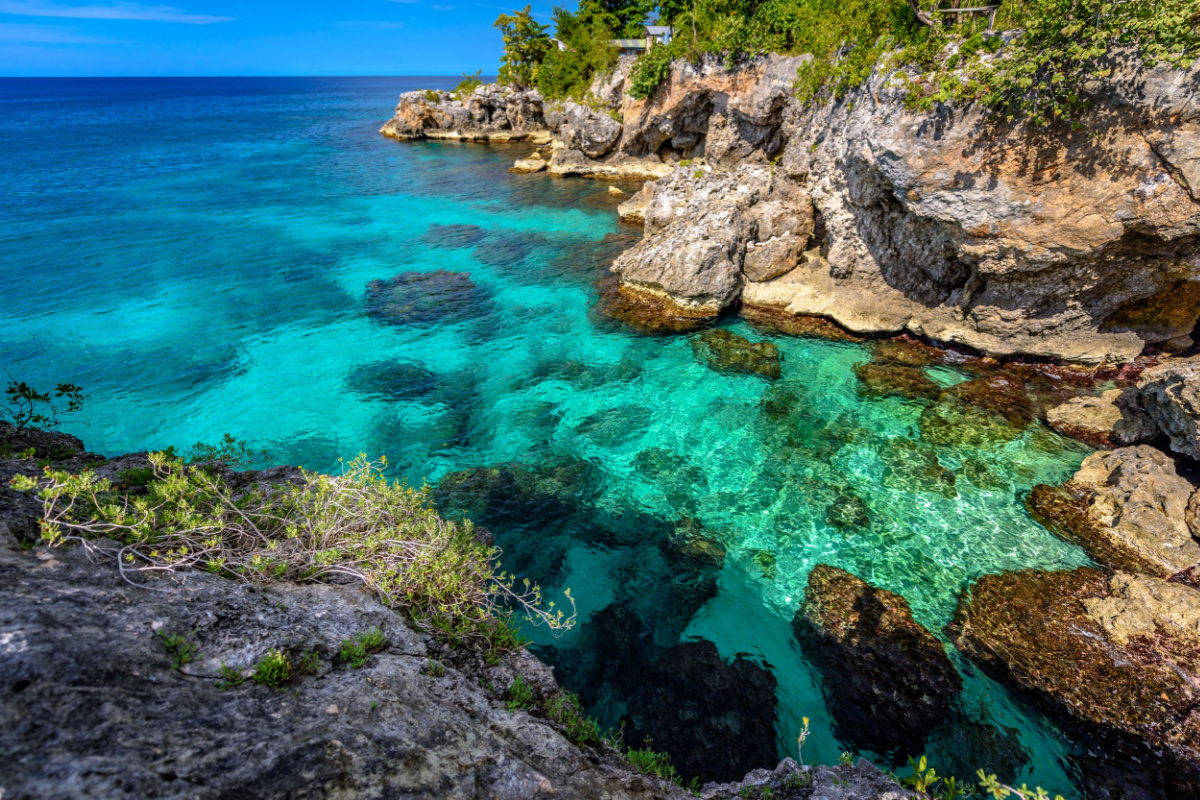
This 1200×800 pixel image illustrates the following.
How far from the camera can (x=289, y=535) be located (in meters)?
6.01

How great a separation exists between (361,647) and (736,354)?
570 inches

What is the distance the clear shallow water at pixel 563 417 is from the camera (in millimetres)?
9461

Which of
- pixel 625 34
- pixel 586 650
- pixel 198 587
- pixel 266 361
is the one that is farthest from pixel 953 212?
pixel 625 34

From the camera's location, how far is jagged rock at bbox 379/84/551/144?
5900 cm

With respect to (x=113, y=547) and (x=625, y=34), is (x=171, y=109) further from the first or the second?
(x=113, y=547)

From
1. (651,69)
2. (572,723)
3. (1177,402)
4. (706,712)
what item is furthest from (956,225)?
(651,69)

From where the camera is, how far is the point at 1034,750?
7.44m

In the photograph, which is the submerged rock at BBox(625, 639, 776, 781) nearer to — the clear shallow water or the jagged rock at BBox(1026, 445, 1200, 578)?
the clear shallow water

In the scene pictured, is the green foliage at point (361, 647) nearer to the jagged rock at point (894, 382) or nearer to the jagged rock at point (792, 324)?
the jagged rock at point (894, 382)

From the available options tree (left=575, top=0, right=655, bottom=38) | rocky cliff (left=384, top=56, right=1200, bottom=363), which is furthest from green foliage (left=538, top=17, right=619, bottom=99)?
rocky cliff (left=384, top=56, right=1200, bottom=363)

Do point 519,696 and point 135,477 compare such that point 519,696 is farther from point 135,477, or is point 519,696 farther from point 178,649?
point 135,477

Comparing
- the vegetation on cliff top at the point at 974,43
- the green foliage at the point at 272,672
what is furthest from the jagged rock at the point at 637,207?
the green foliage at the point at 272,672

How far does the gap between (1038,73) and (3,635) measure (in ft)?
61.7

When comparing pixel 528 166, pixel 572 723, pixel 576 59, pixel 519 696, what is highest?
pixel 576 59
